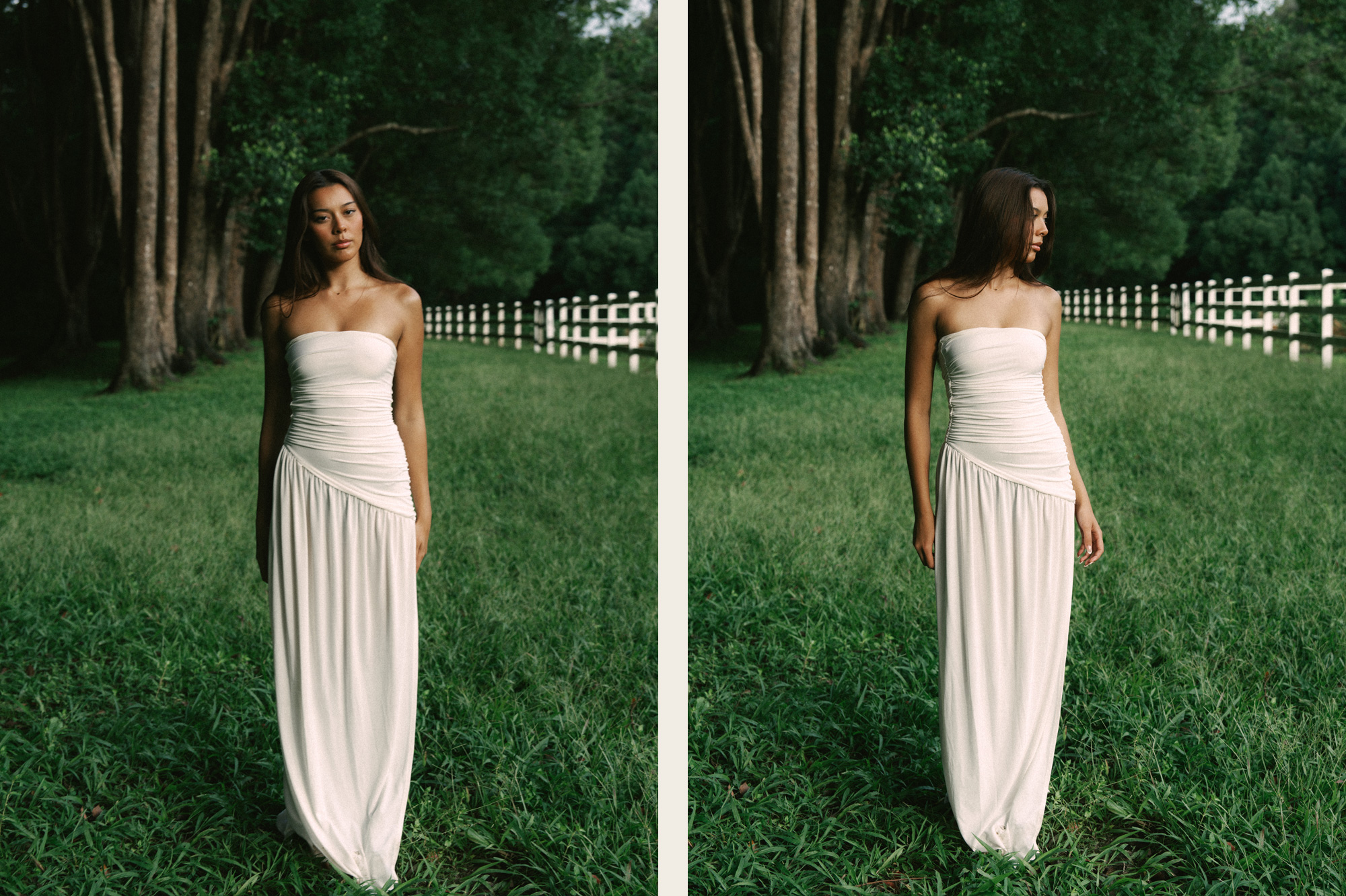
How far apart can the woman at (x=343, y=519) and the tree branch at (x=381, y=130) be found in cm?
917

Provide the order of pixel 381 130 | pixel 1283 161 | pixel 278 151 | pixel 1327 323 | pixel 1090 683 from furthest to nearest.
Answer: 1. pixel 381 130
2. pixel 278 151
3. pixel 1283 161
4. pixel 1327 323
5. pixel 1090 683

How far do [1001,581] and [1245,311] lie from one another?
7985 millimetres

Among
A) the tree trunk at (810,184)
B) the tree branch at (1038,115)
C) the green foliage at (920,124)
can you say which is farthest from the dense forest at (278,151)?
the tree branch at (1038,115)

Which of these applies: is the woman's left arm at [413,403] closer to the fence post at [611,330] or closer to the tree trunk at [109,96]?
the fence post at [611,330]

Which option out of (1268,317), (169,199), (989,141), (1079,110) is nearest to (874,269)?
(989,141)

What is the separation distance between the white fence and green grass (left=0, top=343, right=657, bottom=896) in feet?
5.43

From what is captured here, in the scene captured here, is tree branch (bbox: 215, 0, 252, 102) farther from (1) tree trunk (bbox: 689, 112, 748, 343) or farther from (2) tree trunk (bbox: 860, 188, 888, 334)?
(2) tree trunk (bbox: 860, 188, 888, 334)

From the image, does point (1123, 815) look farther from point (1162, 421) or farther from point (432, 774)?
point (1162, 421)

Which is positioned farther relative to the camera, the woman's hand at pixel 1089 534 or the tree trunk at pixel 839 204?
the tree trunk at pixel 839 204

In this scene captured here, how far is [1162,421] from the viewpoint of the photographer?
694 centimetres

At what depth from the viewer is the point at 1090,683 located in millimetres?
3238

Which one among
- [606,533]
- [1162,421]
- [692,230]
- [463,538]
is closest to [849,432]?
[1162,421]

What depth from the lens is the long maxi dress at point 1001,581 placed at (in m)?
2.31

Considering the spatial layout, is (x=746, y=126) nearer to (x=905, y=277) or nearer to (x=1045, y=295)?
(x=905, y=277)
